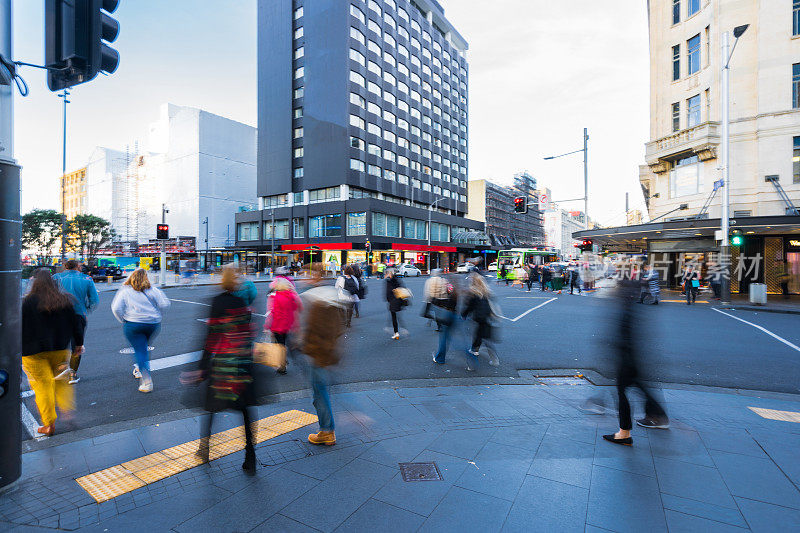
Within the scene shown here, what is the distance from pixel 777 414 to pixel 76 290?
978 centimetres

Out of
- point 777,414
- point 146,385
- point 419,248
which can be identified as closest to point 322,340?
point 146,385

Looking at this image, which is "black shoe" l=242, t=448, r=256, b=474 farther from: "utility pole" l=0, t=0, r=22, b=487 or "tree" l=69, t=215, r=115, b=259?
"tree" l=69, t=215, r=115, b=259

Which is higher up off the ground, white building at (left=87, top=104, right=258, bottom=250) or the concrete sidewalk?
white building at (left=87, top=104, right=258, bottom=250)

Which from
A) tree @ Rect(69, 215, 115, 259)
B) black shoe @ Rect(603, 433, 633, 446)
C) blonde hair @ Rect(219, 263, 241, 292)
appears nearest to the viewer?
blonde hair @ Rect(219, 263, 241, 292)

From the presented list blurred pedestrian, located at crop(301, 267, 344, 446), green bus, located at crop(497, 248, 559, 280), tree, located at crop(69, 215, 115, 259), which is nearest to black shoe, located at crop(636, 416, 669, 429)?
blurred pedestrian, located at crop(301, 267, 344, 446)

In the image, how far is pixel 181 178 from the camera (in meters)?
70.3

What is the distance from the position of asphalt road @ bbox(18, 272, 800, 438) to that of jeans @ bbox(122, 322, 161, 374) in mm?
427

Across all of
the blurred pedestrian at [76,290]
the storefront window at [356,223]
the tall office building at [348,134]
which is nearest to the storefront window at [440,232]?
the tall office building at [348,134]

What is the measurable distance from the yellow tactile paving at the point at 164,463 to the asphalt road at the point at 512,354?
741mm

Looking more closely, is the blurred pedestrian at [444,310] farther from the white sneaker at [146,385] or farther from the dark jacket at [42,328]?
the dark jacket at [42,328]

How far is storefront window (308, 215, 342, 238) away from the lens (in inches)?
1905

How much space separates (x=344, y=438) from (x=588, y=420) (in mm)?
2885

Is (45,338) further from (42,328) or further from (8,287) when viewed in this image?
(8,287)

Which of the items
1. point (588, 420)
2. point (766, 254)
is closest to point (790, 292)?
point (766, 254)
